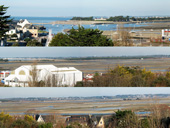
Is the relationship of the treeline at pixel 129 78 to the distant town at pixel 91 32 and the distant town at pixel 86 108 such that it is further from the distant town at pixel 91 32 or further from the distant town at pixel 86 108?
the distant town at pixel 91 32

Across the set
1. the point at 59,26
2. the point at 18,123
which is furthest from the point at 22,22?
the point at 18,123

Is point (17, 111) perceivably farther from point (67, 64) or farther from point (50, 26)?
point (50, 26)

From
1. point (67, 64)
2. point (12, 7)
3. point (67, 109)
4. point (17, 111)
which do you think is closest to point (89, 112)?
point (67, 109)

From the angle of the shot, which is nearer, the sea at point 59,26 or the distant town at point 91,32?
the distant town at point 91,32

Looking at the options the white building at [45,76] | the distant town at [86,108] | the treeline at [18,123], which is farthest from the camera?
the white building at [45,76]

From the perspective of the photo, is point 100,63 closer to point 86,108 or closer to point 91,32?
point 91,32

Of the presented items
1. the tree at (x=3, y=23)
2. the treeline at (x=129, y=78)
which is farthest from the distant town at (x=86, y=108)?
the tree at (x=3, y=23)
